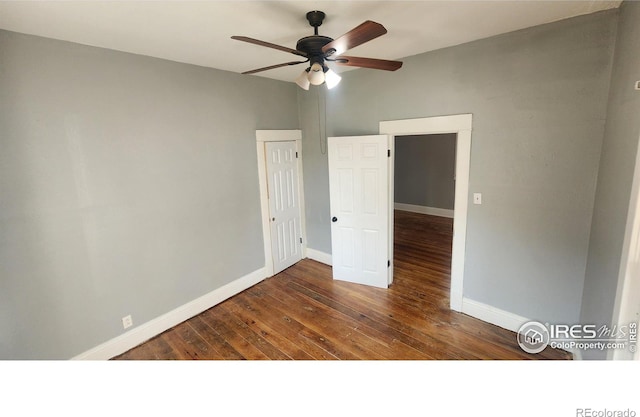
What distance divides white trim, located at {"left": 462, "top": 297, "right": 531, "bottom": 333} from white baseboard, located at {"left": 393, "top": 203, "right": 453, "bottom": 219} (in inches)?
163

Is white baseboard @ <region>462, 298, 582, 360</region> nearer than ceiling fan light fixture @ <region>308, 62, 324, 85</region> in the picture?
No

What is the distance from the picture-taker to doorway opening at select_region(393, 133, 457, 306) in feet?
15.9

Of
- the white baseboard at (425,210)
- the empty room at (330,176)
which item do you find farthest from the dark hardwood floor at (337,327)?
the white baseboard at (425,210)

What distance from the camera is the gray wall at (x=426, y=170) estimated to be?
6.69 metres

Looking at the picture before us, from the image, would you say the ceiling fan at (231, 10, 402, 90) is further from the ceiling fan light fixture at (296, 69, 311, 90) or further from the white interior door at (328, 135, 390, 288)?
the white interior door at (328, 135, 390, 288)

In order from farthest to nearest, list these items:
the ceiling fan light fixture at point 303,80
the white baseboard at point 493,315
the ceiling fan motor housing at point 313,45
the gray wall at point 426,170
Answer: the gray wall at point 426,170 → the white baseboard at point 493,315 → the ceiling fan light fixture at point 303,80 → the ceiling fan motor housing at point 313,45

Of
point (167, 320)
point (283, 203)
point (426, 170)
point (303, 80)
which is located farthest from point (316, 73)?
point (426, 170)

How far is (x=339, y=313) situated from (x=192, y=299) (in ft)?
5.55

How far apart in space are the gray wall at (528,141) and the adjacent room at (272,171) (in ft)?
0.05

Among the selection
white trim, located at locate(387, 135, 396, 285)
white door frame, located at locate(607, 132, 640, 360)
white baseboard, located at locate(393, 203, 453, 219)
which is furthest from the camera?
white baseboard, located at locate(393, 203, 453, 219)

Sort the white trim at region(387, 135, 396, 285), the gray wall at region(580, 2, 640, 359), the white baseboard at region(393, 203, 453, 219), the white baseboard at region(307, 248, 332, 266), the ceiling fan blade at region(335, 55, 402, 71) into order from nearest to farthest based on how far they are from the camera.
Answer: the gray wall at region(580, 2, 640, 359), the ceiling fan blade at region(335, 55, 402, 71), the white trim at region(387, 135, 396, 285), the white baseboard at region(307, 248, 332, 266), the white baseboard at region(393, 203, 453, 219)

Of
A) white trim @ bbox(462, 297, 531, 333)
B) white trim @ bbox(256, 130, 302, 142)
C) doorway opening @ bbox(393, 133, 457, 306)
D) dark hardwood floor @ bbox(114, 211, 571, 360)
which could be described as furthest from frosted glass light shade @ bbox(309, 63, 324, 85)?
doorway opening @ bbox(393, 133, 457, 306)

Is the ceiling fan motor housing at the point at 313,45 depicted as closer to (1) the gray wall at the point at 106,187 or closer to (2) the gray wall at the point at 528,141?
(2) the gray wall at the point at 528,141

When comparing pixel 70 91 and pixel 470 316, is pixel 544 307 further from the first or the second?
pixel 70 91
